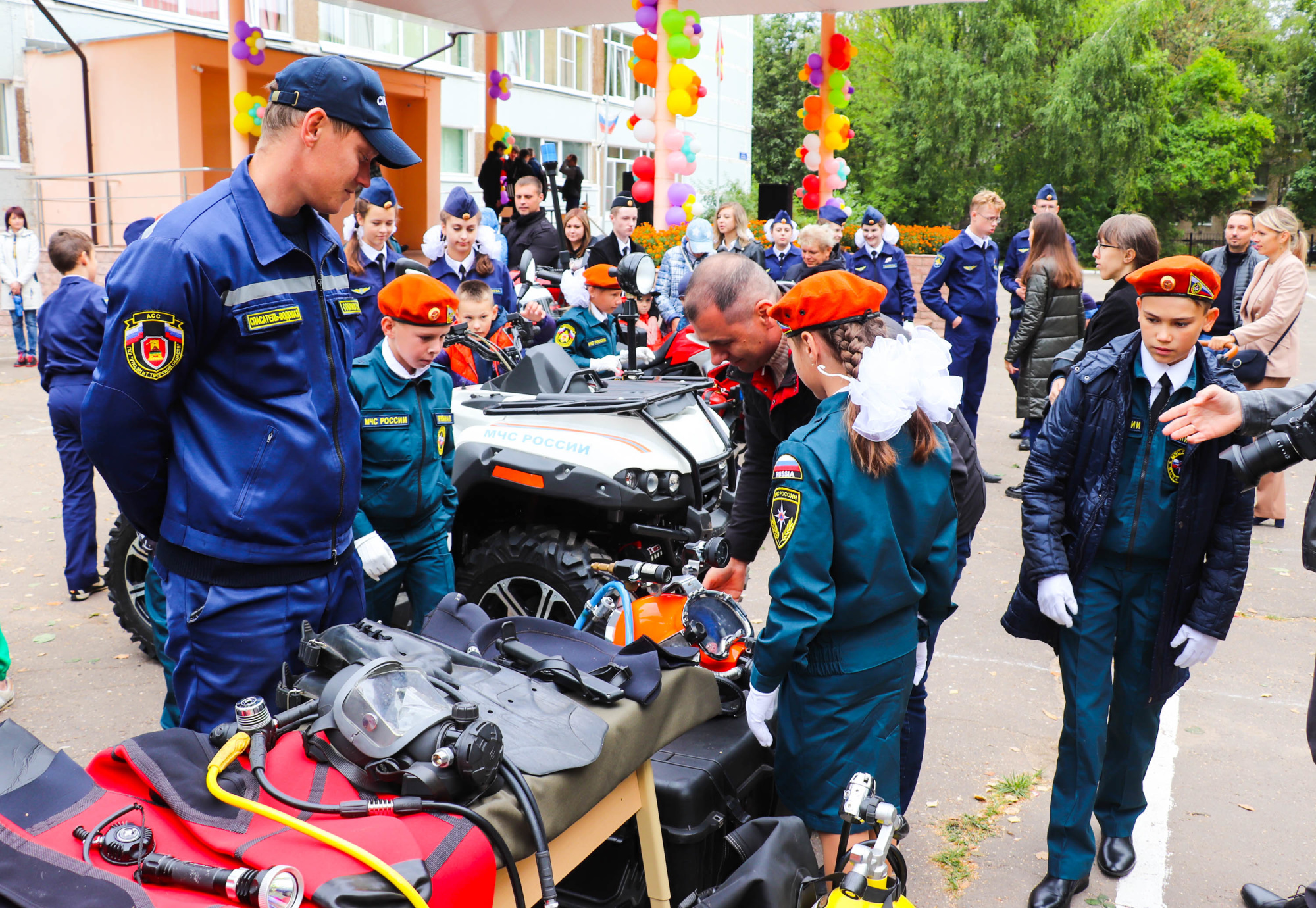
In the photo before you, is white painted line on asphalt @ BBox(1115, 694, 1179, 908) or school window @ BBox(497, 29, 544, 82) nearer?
white painted line on asphalt @ BBox(1115, 694, 1179, 908)

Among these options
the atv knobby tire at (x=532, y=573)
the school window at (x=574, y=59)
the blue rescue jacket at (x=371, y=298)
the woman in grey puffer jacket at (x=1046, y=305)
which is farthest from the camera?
the school window at (x=574, y=59)

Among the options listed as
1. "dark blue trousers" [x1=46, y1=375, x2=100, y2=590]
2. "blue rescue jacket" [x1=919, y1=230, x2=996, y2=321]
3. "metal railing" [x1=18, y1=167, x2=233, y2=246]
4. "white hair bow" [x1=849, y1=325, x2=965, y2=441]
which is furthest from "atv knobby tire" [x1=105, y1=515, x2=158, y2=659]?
"metal railing" [x1=18, y1=167, x2=233, y2=246]

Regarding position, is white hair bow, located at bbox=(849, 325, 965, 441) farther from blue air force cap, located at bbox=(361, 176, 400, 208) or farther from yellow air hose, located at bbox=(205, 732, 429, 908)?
blue air force cap, located at bbox=(361, 176, 400, 208)

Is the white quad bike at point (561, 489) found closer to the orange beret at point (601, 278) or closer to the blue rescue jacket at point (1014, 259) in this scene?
the orange beret at point (601, 278)

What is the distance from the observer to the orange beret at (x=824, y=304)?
2586 millimetres

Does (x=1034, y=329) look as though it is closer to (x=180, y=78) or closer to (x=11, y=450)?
(x=11, y=450)

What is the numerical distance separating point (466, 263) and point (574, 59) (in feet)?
87.7

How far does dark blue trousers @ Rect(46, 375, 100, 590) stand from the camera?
18.5 ft

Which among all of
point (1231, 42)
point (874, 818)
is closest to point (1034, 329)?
point (874, 818)

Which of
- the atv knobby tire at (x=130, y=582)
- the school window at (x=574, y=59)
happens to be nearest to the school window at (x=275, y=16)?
the school window at (x=574, y=59)

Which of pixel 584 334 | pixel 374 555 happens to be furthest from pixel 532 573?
pixel 584 334

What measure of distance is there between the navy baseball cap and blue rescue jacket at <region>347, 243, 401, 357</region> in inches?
98.3

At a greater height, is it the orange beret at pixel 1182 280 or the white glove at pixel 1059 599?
the orange beret at pixel 1182 280

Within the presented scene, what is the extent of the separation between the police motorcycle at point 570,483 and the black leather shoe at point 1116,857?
195 cm
